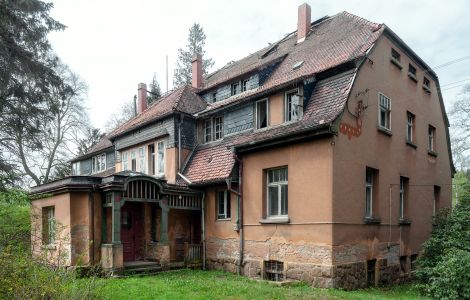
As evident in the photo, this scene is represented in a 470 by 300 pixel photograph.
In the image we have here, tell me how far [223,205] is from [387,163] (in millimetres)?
6804

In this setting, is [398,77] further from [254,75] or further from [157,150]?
[157,150]

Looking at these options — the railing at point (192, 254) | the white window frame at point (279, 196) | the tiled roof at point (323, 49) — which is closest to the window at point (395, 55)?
the tiled roof at point (323, 49)

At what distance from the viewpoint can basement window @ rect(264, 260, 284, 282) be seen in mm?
14402

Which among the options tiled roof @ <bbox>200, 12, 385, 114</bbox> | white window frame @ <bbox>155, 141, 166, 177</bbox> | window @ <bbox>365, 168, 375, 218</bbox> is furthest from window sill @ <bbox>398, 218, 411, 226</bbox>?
white window frame @ <bbox>155, 141, 166, 177</bbox>

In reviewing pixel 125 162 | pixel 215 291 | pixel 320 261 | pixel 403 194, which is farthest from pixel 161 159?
pixel 403 194

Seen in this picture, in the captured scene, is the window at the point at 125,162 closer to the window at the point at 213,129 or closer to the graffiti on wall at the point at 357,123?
the window at the point at 213,129

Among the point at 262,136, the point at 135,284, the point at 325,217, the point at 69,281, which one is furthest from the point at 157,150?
the point at 69,281

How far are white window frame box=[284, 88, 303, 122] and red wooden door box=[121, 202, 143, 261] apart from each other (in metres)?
7.82

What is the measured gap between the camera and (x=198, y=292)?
36.5 feet

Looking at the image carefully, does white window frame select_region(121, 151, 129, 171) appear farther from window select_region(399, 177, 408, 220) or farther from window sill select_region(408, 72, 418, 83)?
window sill select_region(408, 72, 418, 83)

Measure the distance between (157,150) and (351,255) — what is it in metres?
11.3

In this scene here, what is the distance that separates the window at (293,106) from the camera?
595 inches

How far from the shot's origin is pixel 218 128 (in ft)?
63.7

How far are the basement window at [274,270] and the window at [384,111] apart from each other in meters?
6.49
